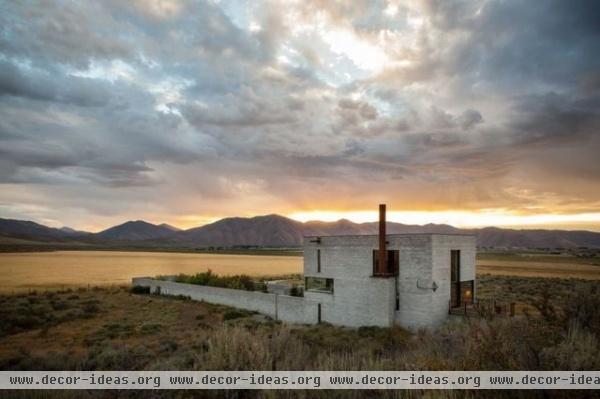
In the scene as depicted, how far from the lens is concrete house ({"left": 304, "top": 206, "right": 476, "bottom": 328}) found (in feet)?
64.3

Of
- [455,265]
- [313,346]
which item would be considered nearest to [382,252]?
[455,265]

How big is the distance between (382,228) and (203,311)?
54.9ft

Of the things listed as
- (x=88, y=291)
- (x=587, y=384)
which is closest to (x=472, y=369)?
(x=587, y=384)

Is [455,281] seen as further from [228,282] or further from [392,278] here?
[228,282]

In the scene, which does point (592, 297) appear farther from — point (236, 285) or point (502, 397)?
point (236, 285)

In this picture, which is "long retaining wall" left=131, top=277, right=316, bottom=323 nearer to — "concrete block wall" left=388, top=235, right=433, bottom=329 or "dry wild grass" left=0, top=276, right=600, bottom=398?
"dry wild grass" left=0, top=276, right=600, bottom=398

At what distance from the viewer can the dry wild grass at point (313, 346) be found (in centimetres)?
575

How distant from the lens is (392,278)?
20.4 meters

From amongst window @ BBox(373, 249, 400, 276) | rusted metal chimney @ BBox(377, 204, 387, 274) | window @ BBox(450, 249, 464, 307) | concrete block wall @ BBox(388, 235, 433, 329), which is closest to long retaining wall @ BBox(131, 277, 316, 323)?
window @ BBox(373, 249, 400, 276)

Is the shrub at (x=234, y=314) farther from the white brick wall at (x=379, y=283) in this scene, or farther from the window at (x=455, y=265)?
the window at (x=455, y=265)

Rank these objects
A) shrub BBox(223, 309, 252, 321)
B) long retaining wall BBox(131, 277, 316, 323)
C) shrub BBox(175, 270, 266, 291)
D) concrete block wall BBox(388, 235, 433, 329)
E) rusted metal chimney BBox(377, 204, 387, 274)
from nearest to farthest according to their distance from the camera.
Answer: concrete block wall BBox(388, 235, 433, 329) < rusted metal chimney BBox(377, 204, 387, 274) < long retaining wall BBox(131, 277, 316, 323) < shrub BBox(223, 309, 252, 321) < shrub BBox(175, 270, 266, 291)

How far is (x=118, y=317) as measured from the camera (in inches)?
1065

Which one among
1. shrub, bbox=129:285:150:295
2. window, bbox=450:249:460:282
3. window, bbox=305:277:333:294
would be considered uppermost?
window, bbox=450:249:460:282

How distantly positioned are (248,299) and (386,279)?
13.1 metres
